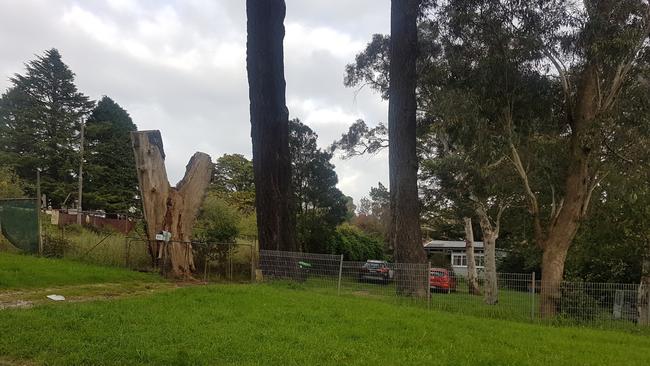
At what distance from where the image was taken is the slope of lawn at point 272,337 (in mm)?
5812

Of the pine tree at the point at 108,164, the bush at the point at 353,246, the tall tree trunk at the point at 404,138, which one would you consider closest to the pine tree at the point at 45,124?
the pine tree at the point at 108,164

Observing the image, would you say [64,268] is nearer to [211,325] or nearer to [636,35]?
[211,325]

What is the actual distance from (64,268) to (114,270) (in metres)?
1.44

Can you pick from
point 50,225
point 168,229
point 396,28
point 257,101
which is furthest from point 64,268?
point 396,28

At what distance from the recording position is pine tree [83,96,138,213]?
1741 inches

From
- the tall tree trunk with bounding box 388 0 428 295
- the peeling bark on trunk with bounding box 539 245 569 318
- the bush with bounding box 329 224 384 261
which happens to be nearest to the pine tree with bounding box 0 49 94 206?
the bush with bounding box 329 224 384 261

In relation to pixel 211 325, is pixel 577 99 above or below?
above

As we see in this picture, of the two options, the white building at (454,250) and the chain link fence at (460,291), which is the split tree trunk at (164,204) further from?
the white building at (454,250)

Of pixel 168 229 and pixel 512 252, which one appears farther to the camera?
pixel 512 252

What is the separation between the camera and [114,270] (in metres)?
14.4

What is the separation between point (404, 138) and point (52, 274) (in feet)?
34.4

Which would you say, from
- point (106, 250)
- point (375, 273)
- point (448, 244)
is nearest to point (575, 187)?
point (375, 273)

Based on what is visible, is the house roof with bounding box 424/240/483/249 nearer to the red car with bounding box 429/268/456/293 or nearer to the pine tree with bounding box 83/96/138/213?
the pine tree with bounding box 83/96/138/213

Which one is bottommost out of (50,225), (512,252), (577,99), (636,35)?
(512,252)
